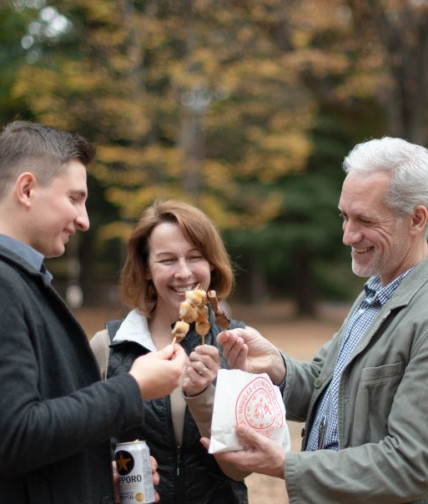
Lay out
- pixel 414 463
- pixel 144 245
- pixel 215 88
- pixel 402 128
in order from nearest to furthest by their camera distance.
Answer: pixel 414 463, pixel 144 245, pixel 402 128, pixel 215 88

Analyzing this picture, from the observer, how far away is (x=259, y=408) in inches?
98.6

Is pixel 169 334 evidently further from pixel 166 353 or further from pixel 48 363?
pixel 48 363

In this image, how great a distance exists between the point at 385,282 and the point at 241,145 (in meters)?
18.8

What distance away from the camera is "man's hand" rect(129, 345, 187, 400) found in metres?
2.16

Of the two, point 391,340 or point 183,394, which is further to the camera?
point 183,394

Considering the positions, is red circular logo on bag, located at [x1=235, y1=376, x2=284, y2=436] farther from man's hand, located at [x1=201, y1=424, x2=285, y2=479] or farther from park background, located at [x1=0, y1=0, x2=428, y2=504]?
park background, located at [x1=0, y1=0, x2=428, y2=504]

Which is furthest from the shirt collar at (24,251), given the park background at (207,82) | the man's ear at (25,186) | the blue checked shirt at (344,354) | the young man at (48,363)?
the park background at (207,82)

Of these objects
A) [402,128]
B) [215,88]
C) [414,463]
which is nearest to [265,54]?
[215,88]

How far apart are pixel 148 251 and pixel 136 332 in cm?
46

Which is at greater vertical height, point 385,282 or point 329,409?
point 385,282

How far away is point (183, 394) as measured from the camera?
288 cm

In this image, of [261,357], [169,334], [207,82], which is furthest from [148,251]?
[207,82]

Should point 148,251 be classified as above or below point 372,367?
above

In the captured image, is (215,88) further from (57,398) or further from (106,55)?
(57,398)
